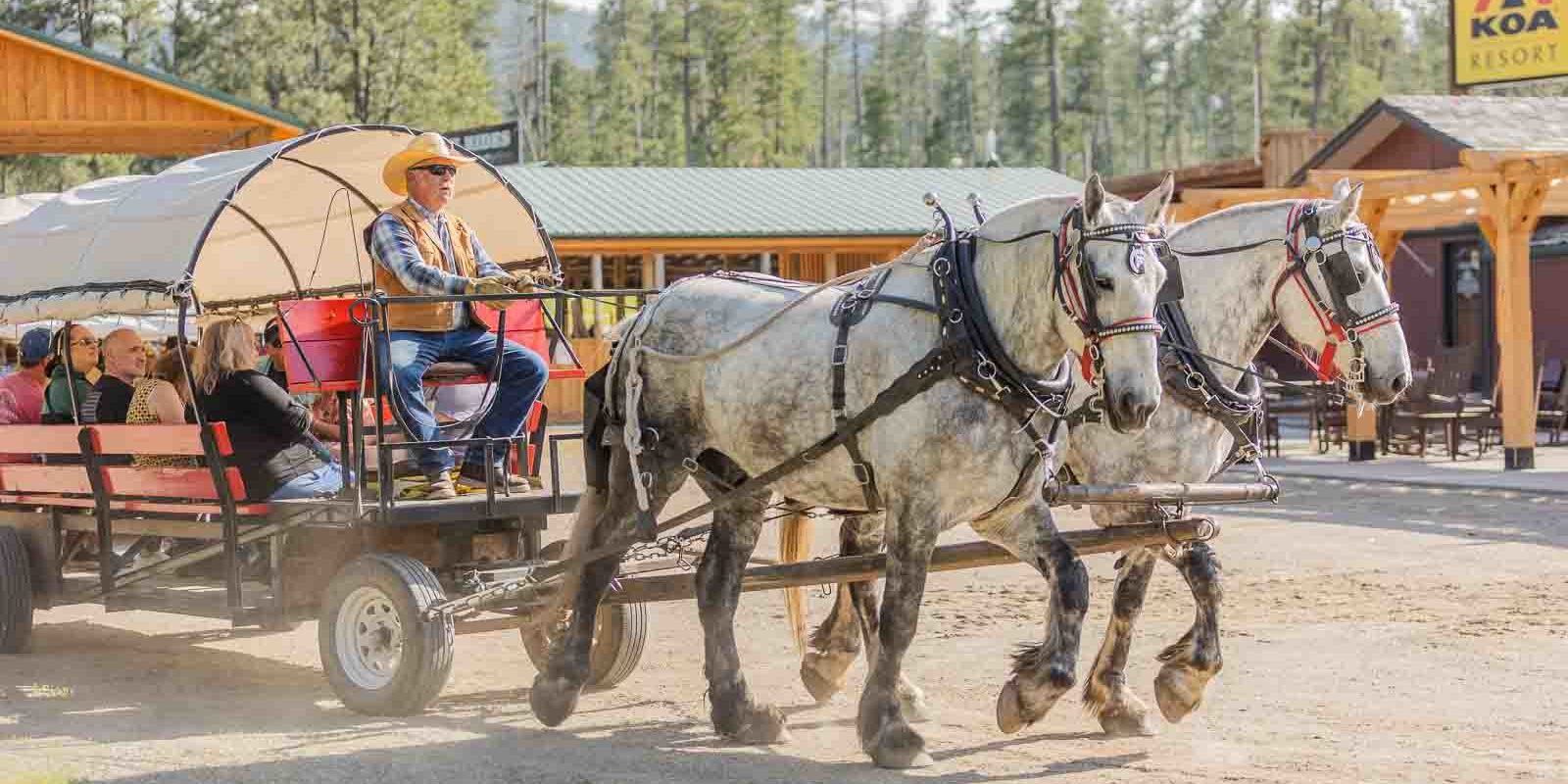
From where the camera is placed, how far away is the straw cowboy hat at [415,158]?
834 centimetres

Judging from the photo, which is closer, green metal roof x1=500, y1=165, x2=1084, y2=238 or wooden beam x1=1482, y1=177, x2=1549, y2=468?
wooden beam x1=1482, y1=177, x2=1549, y2=468

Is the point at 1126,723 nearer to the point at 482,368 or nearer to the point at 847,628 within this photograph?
the point at 847,628

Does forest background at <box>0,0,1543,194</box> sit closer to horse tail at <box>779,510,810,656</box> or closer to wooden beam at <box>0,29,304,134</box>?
wooden beam at <box>0,29,304,134</box>

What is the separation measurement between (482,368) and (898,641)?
2.73 metres

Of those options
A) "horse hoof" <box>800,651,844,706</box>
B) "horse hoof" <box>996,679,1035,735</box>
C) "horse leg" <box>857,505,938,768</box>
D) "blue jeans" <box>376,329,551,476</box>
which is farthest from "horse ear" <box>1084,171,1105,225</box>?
"blue jeans" <box>376,329,551,476</box>

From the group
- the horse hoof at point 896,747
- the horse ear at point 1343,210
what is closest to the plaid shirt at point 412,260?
the horse hoof at point 896,747

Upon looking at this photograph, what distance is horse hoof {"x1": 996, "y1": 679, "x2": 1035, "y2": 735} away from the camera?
6.57 metres

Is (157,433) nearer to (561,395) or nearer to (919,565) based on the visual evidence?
(919,565)

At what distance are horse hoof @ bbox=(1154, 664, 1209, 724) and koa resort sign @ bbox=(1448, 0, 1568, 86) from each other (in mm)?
18206

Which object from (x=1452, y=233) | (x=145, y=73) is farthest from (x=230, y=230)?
(x=1452, y=233)

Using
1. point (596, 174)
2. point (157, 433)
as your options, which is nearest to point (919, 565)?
point (157, 433)

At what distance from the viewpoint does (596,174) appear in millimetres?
33188

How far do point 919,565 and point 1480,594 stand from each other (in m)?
5.40

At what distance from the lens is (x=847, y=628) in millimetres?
8055
